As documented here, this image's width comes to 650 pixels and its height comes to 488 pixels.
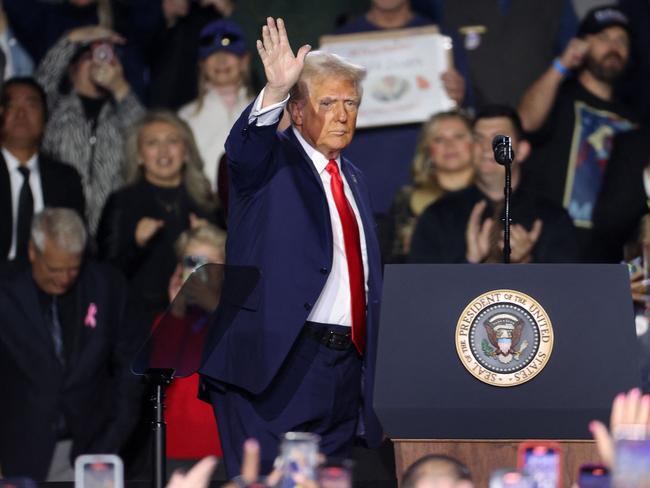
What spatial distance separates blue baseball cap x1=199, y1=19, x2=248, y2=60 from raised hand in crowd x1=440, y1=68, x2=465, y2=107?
3.07ft

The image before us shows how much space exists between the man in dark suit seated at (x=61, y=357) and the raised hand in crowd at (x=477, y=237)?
56.2 inches

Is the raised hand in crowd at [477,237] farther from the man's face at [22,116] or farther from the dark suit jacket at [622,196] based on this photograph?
the man's face at [22,116]

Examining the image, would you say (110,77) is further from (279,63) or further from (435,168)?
(279,63)

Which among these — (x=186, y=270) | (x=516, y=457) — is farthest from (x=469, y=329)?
(x=186, y=270)

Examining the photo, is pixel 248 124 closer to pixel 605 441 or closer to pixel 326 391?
pixel 326 391

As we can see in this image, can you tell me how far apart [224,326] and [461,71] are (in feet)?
9.86

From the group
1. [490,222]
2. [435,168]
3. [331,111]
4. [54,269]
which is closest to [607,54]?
[435,168]

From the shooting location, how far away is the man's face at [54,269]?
604 centimetres

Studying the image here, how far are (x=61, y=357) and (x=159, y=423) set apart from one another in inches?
96.9

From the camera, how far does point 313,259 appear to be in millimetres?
3967

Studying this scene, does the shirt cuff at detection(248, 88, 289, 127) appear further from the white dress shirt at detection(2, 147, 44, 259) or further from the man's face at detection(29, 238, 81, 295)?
the white dress shirt at detection(2, 147, 44, 259)

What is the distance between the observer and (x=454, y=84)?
6.60 m

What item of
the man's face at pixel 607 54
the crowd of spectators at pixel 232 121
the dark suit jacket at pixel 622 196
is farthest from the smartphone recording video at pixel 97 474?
the man's face at pixel 607 54

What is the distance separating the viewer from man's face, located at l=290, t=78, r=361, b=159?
4070mm
